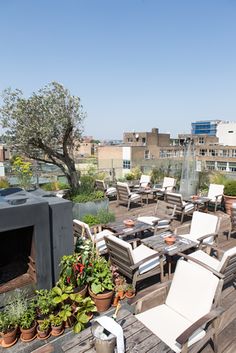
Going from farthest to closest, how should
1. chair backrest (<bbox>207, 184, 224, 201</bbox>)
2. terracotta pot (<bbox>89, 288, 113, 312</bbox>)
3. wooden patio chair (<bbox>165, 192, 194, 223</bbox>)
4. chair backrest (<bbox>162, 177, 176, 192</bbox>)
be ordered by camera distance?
chair backrest (<bbox>162, 177, 176, 192</bbox>), chair backrest (<bbox>207, 184, 224, 201</bbox>), wooden patio chair (<bbox>165, 192, 194, 223</bbox>), terracotta pot (<bbox>89, 288, 113, 312</bbox>)

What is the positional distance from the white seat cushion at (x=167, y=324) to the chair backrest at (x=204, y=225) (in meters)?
2.05

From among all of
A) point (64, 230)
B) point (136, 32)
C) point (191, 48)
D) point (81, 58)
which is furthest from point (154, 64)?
point (64, 230)

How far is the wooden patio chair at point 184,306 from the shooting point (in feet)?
6.67

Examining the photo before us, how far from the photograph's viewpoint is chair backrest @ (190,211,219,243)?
13.5 feet

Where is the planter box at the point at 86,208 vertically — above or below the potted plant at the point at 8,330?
above

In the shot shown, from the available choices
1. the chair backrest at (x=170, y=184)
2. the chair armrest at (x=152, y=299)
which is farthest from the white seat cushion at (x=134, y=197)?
the chair armrest at (x=152, y=299)

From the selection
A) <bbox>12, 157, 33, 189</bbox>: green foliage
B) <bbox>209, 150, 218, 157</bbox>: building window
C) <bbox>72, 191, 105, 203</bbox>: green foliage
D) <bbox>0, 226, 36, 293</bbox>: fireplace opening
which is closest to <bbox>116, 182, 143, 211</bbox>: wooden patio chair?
<bbox>72, 191, 105, 203</bbox>: green foliage

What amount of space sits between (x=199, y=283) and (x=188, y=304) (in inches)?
9.4

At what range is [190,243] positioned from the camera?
368 cm

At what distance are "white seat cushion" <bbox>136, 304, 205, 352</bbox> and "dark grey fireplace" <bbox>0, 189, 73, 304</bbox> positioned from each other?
3.86ft

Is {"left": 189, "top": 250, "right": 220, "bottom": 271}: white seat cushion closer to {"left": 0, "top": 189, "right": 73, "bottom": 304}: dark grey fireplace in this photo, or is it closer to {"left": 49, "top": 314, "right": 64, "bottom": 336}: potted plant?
{"left": 0, "top": 189, "right": 73, "bottom": 304}: dark grey fireplace

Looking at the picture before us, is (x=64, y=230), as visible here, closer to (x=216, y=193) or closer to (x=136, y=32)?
(x=216, y=193)

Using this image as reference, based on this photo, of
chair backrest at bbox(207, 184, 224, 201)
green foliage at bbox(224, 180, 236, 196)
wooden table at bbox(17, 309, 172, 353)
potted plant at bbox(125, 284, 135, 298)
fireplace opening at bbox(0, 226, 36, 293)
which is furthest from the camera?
chair backrest at bbox(207, 184, 224, 201)

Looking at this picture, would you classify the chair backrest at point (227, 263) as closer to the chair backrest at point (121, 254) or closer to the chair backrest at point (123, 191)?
the chair backrest at point (121, 254)
